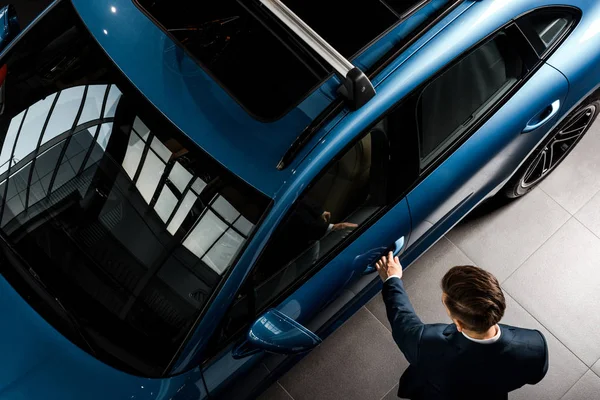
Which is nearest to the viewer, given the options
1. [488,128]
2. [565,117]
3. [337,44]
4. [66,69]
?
[337,44]

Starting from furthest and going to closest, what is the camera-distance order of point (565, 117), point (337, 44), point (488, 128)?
point (565, 117) < point (488, 128) < point (337, 44)

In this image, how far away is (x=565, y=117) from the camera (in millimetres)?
3553

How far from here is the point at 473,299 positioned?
2.61m

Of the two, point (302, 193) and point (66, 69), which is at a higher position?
point (66, 69)

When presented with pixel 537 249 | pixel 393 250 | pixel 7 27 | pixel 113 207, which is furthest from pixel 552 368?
pixel 7 27

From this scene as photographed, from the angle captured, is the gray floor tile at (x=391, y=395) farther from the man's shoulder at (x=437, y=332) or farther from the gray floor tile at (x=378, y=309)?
the man's shoulder at (x=437, y=332)

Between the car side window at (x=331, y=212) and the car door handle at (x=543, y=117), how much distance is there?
0.64 m

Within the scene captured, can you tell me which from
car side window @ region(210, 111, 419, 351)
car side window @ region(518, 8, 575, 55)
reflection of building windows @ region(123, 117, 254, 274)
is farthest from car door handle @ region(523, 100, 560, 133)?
reflection of building windows @ region(123, 117, 254, 274)

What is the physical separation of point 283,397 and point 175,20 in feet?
6.50

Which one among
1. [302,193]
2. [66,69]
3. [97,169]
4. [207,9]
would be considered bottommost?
[302,193]

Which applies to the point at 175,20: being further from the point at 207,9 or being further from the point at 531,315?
the point at 531,315

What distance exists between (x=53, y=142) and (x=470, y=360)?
1801 millimetres

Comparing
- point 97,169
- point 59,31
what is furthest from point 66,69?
point 97,169

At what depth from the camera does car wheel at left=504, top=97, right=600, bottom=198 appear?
3.64 m
